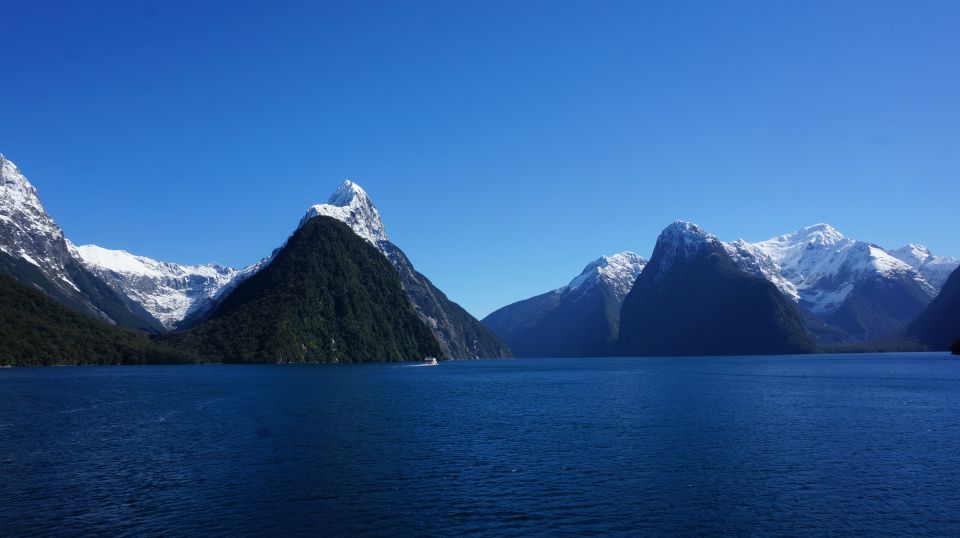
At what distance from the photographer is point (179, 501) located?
53844 millimetres

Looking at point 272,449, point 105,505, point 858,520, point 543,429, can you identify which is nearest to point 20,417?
point 272,449

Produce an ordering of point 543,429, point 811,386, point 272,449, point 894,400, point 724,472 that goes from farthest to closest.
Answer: point 811,386
point 894,400
point 543,429
point 272,449
point 724,472

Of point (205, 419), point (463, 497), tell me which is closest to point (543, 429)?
point (463, 497)

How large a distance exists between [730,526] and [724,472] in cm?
1752

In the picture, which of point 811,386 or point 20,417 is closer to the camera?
point 20,417

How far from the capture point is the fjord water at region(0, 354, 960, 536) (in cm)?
4822

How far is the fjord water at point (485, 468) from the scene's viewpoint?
4822 centimetres

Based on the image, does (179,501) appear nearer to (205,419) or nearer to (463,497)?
(463,497)

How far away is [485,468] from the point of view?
216ft

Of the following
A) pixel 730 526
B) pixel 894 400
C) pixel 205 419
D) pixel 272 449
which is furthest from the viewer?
pixel 894 400

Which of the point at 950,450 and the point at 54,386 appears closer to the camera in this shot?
the point at 950,450

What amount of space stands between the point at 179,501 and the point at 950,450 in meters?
78.1

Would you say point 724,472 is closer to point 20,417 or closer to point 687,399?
point 687,399

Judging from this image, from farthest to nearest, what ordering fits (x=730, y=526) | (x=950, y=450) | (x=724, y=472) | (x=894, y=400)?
(x=894, y=400) → (x=950, y=450) → (x=724, y=472) → (x=730, y=526)
